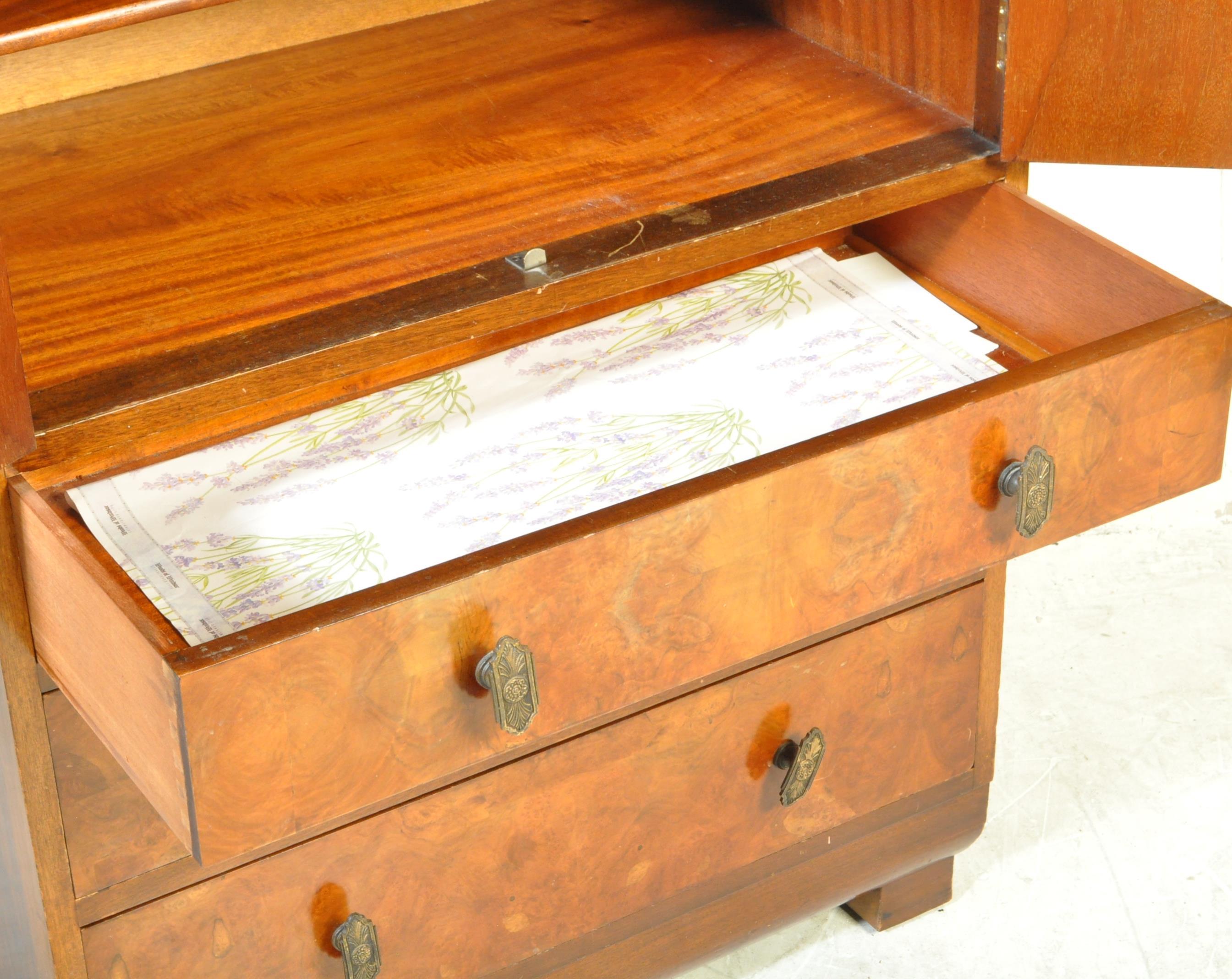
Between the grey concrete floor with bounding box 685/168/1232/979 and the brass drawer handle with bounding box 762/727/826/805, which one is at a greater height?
the brass drawer handle with bounding box 762/727/826/805

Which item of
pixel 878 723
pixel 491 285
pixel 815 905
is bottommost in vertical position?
pixel 815 905

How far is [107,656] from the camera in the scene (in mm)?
904

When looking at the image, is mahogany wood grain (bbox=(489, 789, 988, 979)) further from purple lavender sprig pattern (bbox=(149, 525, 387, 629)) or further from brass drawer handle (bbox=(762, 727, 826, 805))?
purple lavender sprig pattern (bbox=(149, 525, 387, 629))

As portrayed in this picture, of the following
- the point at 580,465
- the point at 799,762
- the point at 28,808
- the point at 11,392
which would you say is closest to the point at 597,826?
the point at 799,762

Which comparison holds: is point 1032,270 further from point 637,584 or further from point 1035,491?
point 637,584

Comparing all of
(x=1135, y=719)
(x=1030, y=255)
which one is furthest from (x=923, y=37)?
(x=1135, y=719)

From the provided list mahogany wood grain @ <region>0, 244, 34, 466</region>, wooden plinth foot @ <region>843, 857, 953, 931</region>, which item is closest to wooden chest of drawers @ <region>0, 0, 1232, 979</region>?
mahogany wood grain @ <region>0, 244, 34, 466</region>

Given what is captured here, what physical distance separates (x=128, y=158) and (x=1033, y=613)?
47.3 inches

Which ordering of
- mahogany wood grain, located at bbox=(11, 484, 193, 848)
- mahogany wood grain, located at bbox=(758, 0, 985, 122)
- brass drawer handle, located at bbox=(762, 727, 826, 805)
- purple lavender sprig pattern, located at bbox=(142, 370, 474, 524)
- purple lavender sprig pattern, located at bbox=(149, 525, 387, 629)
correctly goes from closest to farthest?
1. mahogany wood grain, located at bbox=(11, 484, 193, 848)
2. purple lavender sprig pattern, located at bbox=(149, 525, 387, 629)
3. purple lavender sprig pattern, located at bbox=(142, 370, 474, 524)
4. mahogany wood grain, located at bbox=(758, 0, 985, 122)
5. brass drawer handle, located at bbox=(762, 727, 826, 805)

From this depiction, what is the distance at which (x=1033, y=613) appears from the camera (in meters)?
2.00

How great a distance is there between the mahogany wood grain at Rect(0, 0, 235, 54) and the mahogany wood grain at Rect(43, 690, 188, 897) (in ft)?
1.30

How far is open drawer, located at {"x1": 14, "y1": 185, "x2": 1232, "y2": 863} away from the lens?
87 cm

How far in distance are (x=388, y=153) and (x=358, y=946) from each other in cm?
53

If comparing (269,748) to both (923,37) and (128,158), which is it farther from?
(923,37)
